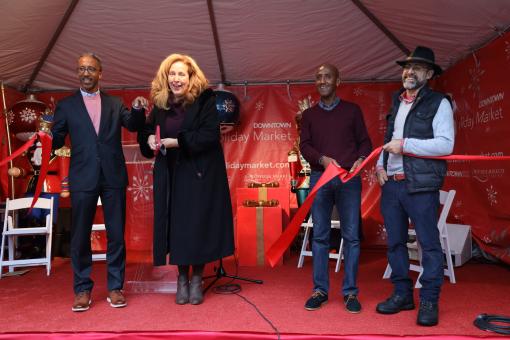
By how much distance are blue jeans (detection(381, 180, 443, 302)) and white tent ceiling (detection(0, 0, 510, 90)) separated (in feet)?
6.57

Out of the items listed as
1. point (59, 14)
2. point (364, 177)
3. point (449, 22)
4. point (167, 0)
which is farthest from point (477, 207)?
point (59, 14)

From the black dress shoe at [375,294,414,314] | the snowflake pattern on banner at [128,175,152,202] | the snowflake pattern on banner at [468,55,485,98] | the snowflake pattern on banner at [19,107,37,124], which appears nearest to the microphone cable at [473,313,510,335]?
the black dress shoe at [375,294,414,314]

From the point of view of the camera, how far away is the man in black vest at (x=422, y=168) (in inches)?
93.7

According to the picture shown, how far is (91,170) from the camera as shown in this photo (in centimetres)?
278

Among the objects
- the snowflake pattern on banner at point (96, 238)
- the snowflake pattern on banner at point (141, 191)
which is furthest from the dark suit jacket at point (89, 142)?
the snowflake pattern on banner at point (96, 238)

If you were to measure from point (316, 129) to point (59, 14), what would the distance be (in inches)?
116

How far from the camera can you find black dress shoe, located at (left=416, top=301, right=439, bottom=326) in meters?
2.37

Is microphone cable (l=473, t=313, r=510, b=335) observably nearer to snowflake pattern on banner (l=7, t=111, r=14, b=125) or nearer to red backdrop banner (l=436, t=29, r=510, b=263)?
red backdrop banner (l=436, t=29, r=510, b=263)

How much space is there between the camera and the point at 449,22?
3807 mm

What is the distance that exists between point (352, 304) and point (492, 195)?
7.44ft

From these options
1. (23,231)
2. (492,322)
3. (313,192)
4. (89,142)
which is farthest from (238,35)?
(492,322)

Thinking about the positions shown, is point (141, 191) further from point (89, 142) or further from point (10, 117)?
point (89, 142)

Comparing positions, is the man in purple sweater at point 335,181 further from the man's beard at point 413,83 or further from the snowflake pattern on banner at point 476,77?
the snowflake pattern on banner at point 476,77

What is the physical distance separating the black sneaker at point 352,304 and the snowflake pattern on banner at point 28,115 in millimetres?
4158
